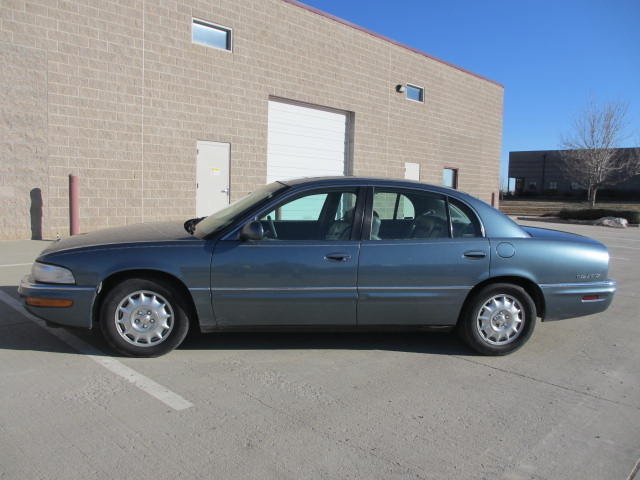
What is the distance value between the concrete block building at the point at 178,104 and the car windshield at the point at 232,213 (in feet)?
26.2

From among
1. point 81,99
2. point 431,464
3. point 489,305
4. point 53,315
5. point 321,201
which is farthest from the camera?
point 81,99

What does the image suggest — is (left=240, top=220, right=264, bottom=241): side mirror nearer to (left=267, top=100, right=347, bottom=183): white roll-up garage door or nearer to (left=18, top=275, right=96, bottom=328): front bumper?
(left=18, top=275, right=96, bottom=328): front bumper

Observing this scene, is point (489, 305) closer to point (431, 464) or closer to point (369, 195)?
point (369, 195)

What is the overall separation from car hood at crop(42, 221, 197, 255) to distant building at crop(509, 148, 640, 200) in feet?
188

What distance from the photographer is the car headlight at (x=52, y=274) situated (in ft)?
14.1

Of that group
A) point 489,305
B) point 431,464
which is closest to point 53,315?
point 431,464

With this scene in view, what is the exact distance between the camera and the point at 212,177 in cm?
1422

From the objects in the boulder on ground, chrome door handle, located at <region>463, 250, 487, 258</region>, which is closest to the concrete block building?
chrome door handle, located at <region>463, 250, 487, 258</region>

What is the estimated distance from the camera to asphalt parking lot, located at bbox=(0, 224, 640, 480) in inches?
115

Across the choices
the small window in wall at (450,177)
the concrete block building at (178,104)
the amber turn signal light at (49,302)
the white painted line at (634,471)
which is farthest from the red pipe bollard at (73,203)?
the small window in wall at (450,177)

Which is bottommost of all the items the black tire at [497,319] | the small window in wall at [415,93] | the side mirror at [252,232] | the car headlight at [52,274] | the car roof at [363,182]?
the black tire at [497,319]

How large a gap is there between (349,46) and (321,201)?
1357 centimetres

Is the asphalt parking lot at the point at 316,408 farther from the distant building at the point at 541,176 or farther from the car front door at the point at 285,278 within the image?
the distant building at the point at 541,176

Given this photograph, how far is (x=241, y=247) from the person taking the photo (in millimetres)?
4367
